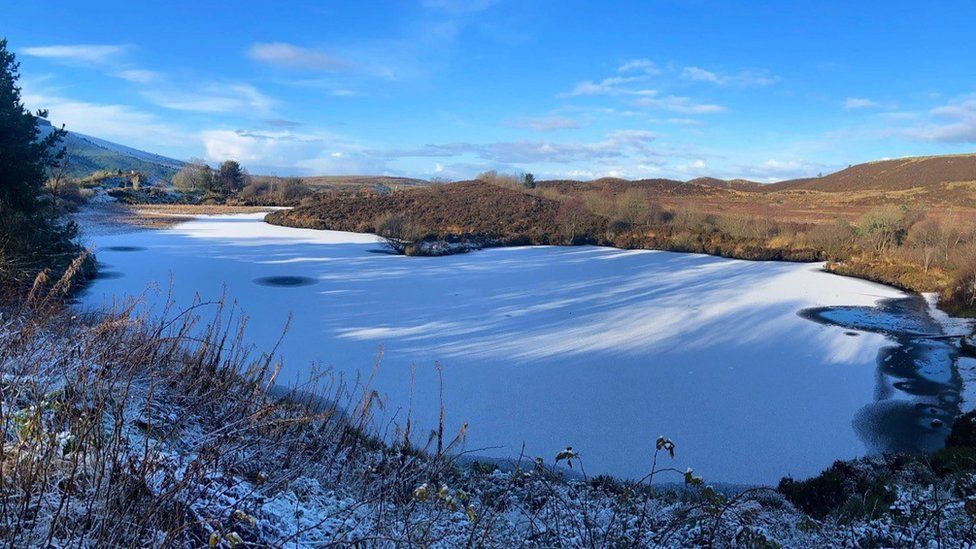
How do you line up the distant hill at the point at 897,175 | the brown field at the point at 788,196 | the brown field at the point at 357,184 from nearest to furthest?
the brown field at the point at 788,196
the distant hill at the point at 897,175
the brown field at the point at 357,184

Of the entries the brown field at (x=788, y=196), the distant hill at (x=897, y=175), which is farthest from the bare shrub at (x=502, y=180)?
the distant hill at (x=897, y=175)

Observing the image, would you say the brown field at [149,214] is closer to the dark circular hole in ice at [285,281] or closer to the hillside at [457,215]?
the hillside at [457,215]

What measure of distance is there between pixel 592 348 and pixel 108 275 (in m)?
8.47

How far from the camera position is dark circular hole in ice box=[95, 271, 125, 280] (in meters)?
9.45

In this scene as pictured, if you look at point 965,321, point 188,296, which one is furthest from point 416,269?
point 965,321

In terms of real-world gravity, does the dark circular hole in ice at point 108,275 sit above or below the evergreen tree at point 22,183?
below

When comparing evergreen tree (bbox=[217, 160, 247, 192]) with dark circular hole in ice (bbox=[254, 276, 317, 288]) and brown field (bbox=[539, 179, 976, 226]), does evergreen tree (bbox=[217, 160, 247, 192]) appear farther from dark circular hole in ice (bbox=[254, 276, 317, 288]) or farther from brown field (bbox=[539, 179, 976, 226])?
dark circular hole in ice (bbox=[254, 276, 317, 288])

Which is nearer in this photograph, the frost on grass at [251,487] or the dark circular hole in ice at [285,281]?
the frost on grass at [251,487]

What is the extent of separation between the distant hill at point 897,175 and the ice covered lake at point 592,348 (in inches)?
1629

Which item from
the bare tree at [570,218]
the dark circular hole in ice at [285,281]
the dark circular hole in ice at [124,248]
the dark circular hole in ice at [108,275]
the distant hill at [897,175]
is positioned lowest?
the dark circular hole in ice at [285,281]

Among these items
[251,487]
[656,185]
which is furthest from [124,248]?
[656,185]

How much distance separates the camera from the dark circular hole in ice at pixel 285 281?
1000 cm

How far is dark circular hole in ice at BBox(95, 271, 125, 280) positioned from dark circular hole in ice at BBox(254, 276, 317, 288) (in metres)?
2.26

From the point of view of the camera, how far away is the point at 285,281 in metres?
10.3
